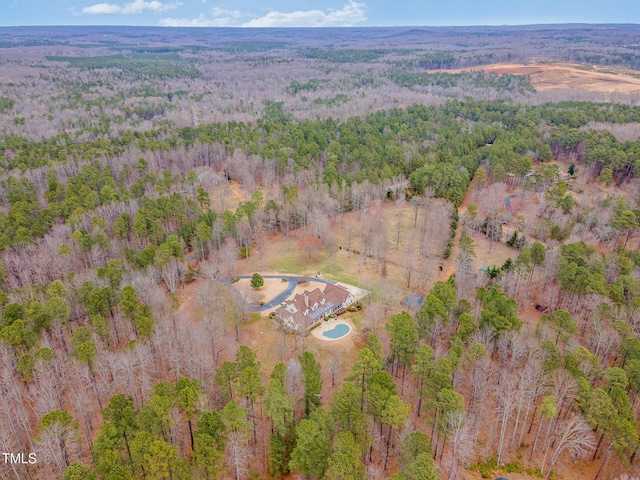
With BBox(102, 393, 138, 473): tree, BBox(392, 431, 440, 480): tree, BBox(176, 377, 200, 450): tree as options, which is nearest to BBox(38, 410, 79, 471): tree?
BBox(102, 393, 138, 473): tree

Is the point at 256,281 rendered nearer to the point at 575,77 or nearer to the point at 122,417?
the point at 122,417

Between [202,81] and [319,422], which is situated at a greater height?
[202,81]

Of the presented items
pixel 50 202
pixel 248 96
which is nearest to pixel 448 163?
pixel 50 202

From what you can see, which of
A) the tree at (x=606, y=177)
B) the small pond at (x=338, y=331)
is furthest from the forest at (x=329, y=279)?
the tree at (x=606, y=177)

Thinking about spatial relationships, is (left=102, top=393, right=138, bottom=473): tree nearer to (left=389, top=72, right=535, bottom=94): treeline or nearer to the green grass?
the green grass

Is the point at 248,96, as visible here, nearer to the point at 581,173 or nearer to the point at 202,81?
the point at 202,81

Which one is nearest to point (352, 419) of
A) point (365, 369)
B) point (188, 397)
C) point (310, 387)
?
point (310, 387)
